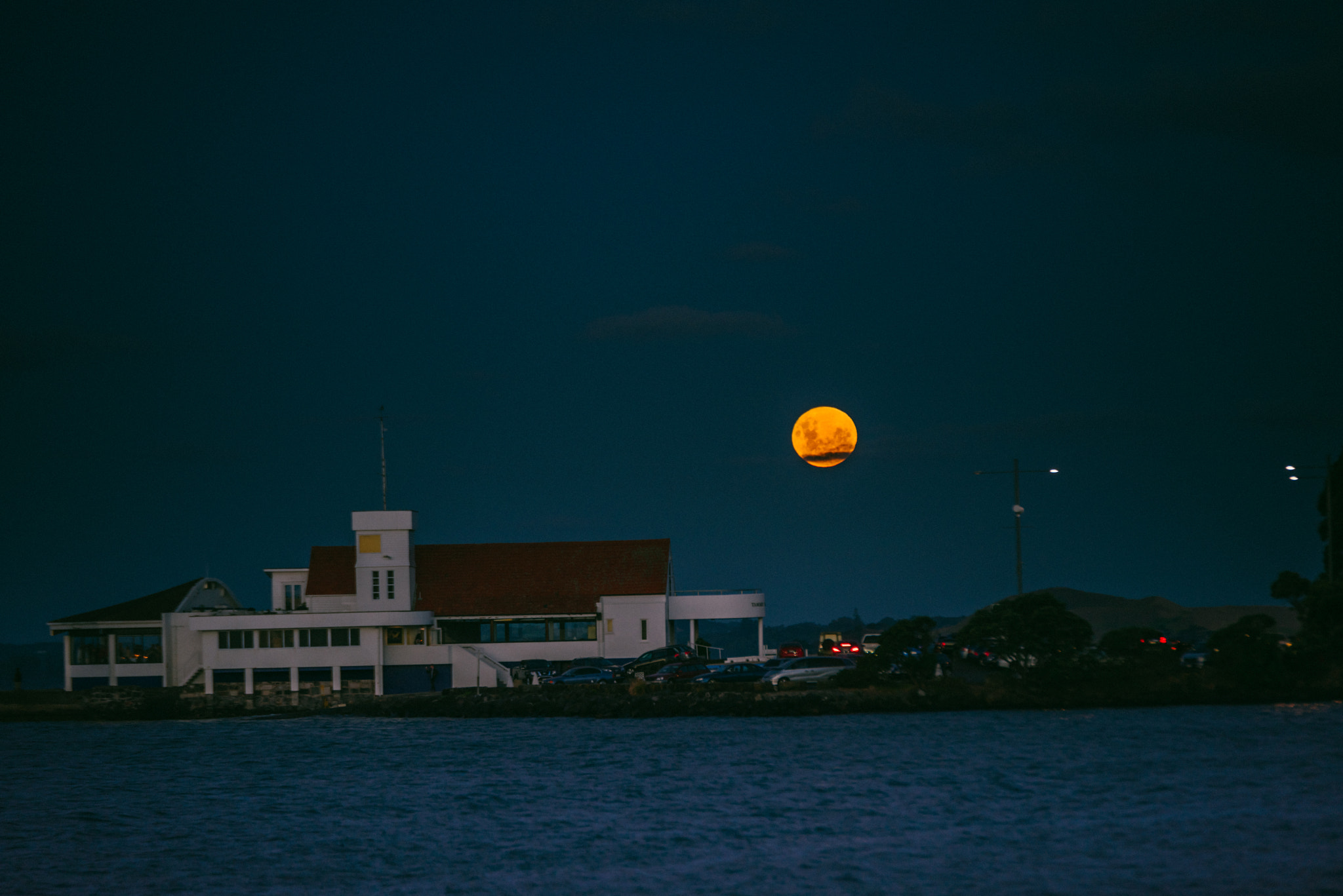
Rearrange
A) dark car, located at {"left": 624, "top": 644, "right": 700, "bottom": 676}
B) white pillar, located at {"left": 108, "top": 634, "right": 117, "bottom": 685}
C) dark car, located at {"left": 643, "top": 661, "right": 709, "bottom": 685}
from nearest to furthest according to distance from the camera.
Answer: dark car, located at {"left": 643, "top": 661, "right": 709, "bottom": 685} < dark car, located at {"left": 624, "top": 644, "right": 700, "bottom": 676} < white pillar, located at {"left": 108, "top": 634, "right": 117, "bottom": 685}

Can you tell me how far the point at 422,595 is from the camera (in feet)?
260

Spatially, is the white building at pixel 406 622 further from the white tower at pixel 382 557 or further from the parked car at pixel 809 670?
the parked car at pixel 809 670

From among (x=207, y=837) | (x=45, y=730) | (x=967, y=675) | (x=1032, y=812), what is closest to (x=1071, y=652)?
(x=967, y=675)

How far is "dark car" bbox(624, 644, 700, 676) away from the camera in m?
68.8

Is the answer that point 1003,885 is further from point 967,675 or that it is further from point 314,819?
point 967,675

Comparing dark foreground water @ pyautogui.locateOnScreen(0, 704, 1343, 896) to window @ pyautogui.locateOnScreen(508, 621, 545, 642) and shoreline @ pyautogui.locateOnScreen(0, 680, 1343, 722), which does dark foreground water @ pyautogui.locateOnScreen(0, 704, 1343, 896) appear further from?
window @ pyautogui.locateOnScreen(508, 621, 545, 642)

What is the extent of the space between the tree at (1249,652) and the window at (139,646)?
58.7 m

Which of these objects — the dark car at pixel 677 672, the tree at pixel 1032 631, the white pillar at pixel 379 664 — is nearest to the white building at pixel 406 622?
the white pillar at pixel 379 664

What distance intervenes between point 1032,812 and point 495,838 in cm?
1394

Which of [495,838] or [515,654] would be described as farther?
[515,654]

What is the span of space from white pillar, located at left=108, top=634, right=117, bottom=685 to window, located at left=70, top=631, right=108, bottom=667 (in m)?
0.94

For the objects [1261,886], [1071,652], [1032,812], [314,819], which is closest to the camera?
[1261,886]

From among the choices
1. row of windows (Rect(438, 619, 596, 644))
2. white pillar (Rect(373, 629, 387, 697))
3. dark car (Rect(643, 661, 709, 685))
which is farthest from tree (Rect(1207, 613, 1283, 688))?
white pillar (Rect(373, 629, 387, 697))

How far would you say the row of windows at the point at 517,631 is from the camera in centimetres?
7619
